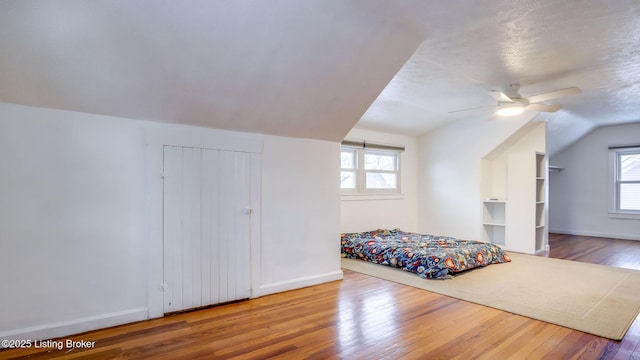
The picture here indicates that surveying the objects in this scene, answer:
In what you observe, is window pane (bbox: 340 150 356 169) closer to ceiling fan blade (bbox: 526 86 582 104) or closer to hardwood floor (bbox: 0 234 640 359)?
ceiling fan blade (bbox: 526 86 582 104)

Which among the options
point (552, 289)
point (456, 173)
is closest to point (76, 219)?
point (552, 289)

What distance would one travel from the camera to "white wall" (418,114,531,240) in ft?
19.0

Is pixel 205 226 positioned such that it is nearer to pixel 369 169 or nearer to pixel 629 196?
pixel 369 169

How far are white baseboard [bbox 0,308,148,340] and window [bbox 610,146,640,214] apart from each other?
9.01m

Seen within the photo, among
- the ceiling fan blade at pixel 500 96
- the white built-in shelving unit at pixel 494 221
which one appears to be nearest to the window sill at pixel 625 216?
the white built-in shelving unit at pixel 494 221

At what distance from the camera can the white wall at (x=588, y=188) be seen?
703cm

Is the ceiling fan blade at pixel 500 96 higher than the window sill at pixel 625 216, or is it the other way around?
the ceiling fan blade at pixel 500 96

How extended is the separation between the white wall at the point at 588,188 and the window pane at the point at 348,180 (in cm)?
539

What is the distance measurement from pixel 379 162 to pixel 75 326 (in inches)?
201

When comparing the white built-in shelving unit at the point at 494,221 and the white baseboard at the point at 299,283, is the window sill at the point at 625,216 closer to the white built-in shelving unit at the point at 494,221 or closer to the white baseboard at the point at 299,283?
the white built-in shelving unit at the point at 494,221

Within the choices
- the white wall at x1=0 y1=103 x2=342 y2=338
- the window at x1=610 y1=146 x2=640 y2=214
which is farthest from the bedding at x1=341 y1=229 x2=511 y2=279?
the window at x1=610 y1=146 x2=640 y2=214

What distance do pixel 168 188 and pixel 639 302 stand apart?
4.34 metres

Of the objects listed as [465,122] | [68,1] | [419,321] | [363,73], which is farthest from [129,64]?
[465,122]

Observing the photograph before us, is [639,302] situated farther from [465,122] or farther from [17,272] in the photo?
[17,272]
